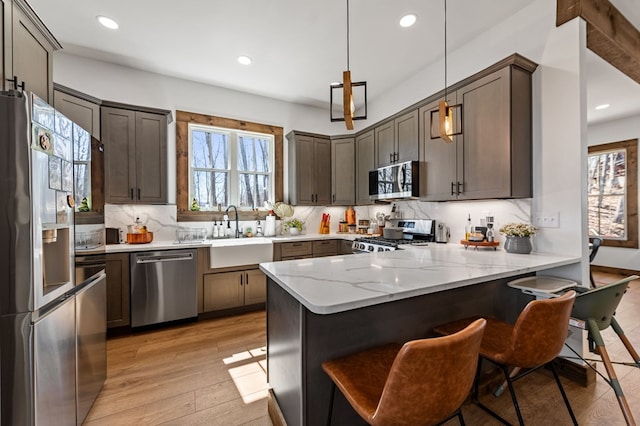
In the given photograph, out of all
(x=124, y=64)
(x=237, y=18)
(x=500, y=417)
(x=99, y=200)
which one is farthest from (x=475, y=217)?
(x=124, y=64)

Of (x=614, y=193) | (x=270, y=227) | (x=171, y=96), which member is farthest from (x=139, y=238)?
(x=614, y=193)

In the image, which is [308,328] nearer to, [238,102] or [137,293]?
[137,293]

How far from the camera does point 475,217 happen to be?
2.91 m

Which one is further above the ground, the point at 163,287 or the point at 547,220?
the point at 547,220

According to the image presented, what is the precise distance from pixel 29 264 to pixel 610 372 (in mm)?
2949

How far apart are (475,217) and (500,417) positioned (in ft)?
6.12

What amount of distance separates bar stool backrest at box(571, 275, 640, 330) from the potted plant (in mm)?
3339

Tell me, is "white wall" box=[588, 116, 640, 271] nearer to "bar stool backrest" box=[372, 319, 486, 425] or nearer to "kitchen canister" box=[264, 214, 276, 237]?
"kitchen canister" box=[264, 214, 276, 237]

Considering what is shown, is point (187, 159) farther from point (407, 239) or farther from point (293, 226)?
point (407, 239)

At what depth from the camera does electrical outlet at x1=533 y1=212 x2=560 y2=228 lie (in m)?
2.18

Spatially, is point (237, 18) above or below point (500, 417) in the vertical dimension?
above

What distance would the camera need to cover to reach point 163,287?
2955 millimetres

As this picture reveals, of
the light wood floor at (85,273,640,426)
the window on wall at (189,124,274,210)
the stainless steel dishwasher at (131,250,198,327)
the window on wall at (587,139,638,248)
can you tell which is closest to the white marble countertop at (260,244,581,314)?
the light wood floor at (85,273,640,426)

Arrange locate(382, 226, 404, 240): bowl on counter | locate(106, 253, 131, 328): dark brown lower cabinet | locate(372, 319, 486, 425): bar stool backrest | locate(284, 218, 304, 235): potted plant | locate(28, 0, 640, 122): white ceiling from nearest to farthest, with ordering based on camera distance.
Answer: locate(372, 319, 486, 425): bar stool backrest < locate(28, 0, 640, 122): white ceiling < locate(106, 253, 131, 328): dark brown lower cabinet < locate(382, 226, 404, 240): bowl on counter < locate(284, 218, 304, 235): potted plant
